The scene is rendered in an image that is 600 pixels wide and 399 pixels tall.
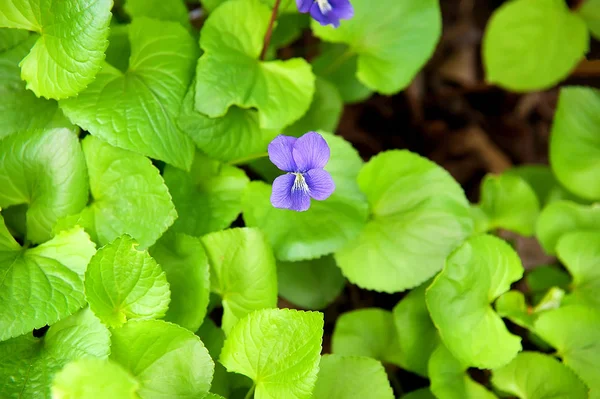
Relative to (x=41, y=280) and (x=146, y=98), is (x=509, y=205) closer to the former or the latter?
(x=146, y=98)

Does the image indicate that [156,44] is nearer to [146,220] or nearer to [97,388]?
[146,220]

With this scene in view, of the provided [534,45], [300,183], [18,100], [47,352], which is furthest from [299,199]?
[534,45]

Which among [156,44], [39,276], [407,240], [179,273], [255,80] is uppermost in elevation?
[156,44]

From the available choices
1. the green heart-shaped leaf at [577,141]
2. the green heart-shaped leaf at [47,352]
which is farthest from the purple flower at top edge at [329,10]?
the green heart-shaped leaf at [577,141]

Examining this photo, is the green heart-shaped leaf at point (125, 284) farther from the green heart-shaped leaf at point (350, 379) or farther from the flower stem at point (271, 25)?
the flower stem at point (271, 25)

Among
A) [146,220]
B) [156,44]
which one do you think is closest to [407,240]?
[146,220]

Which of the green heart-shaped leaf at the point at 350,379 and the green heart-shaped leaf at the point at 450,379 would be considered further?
the green heart-shaped leaf at the point at 450,379
